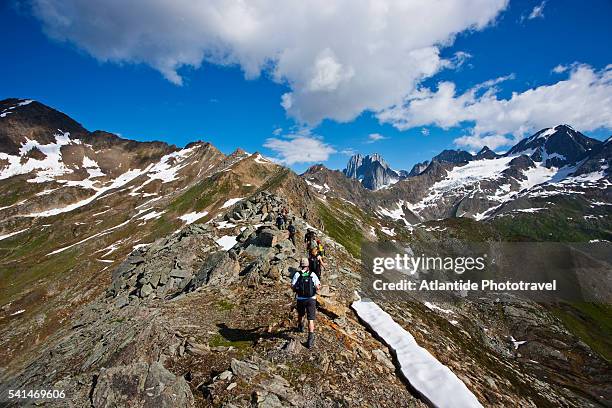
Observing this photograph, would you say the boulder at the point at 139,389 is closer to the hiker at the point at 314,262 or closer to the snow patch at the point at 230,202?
the hiker at the point at 314,262

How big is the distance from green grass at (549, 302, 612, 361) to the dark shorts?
159388mm

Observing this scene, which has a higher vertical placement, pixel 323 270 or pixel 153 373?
pixel 323 270

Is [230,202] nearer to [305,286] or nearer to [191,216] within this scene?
[191,216]

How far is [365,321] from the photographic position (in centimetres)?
1978

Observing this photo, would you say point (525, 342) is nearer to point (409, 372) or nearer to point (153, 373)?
point (409, 372)

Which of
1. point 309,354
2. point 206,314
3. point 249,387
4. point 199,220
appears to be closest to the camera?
point 249,387

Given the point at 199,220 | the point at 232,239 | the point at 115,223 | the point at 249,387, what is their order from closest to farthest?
the point at 249,387
the point at 232,239
the point at 199,220
the point at 115,223

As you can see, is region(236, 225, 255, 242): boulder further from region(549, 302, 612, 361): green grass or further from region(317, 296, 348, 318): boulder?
region(549, 302, 612, 361): green grass

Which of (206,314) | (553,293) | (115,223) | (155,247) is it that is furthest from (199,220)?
(553,293)

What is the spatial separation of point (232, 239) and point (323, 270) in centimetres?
1357

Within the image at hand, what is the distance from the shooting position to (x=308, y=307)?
15539 millimetres

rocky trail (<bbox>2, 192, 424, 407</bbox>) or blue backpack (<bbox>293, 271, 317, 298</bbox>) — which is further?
blue backpack (<bbox>293, 271, 317, 298</bbox>)

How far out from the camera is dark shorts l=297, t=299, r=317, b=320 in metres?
15.4

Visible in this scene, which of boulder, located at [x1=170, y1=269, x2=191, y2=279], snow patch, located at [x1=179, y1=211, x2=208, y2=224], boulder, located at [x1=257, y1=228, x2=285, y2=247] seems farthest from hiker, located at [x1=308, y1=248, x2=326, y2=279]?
snow patch, located at [x1=179, y1=211, x2=208, y2=224]
